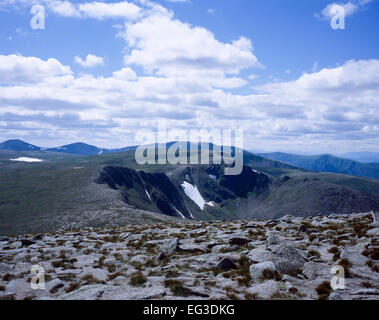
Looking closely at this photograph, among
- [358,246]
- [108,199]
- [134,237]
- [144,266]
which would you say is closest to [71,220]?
[108,199]

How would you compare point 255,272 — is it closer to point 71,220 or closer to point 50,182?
point 71,220

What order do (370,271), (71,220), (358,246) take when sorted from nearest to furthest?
(370,271) < (358,246) < (71,220)

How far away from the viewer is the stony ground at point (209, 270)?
12.0 m

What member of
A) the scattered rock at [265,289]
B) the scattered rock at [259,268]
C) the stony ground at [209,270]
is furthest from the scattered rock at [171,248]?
the scattered rock at [265,289]

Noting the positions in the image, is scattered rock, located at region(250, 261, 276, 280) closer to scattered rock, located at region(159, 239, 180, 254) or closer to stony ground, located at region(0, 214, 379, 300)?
stony ground, located at region(0, 214, 379, 300)

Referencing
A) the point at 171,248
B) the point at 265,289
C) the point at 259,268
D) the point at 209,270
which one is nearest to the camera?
the point at 265,289

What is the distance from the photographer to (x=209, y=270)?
15.5 m

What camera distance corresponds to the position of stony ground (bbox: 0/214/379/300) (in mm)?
11984

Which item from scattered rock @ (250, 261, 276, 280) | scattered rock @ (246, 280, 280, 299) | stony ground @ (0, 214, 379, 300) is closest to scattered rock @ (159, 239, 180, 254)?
stony ground @ (0, 214, 379, 300)

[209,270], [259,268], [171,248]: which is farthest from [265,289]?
[171,248]

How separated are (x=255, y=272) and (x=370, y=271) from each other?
552 cm

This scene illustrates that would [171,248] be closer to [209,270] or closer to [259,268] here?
[209,270]

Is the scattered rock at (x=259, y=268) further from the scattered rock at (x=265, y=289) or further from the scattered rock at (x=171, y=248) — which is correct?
the scattered rock at (x=171, y=248)

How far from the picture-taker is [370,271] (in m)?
13.1
